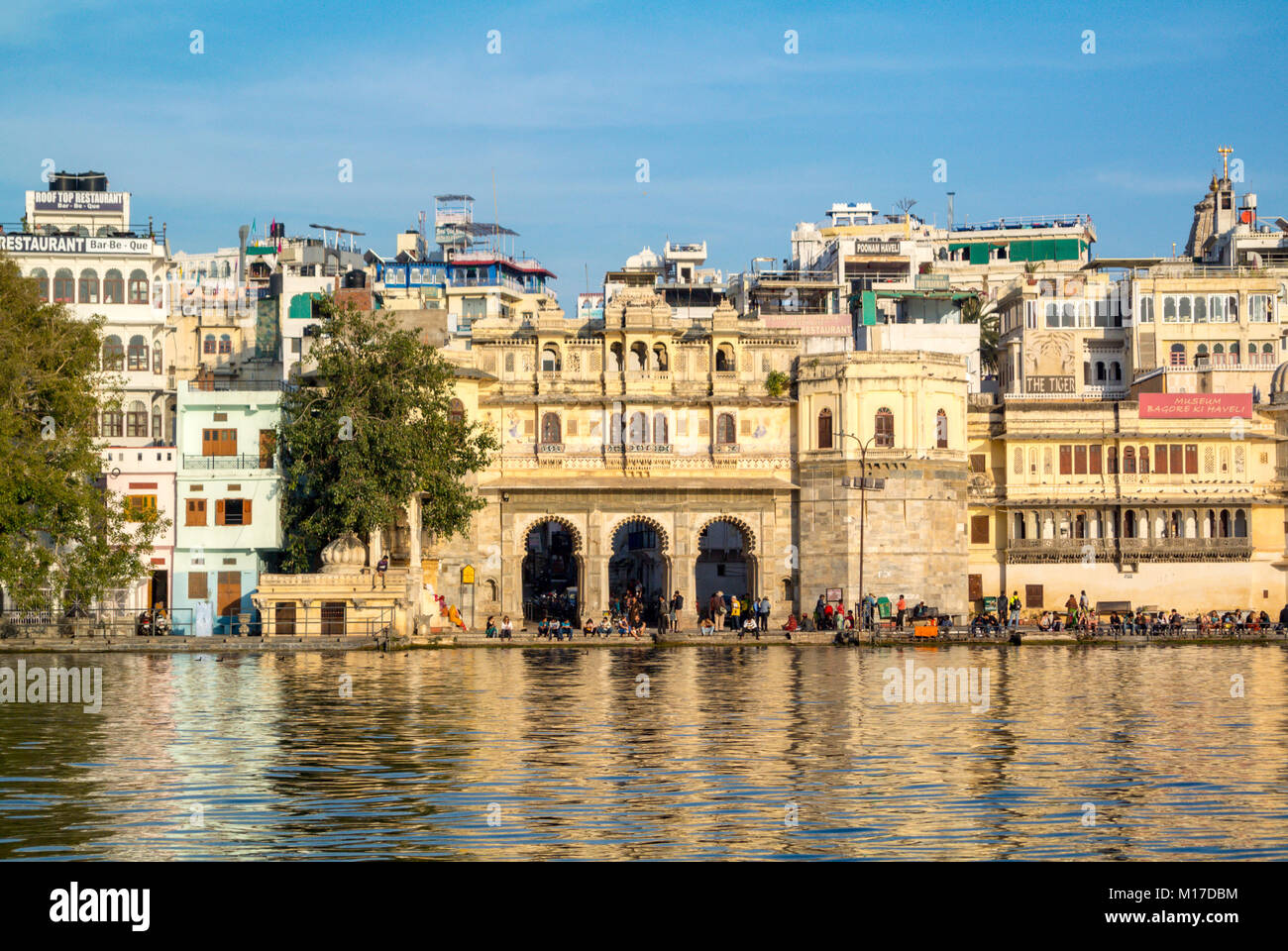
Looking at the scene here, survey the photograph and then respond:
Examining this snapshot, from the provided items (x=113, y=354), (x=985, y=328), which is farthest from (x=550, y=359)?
(x=985, y=328)

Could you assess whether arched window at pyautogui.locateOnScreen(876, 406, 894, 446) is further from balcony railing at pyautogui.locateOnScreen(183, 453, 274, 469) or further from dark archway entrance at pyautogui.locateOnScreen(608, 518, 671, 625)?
balcony railing at pyautogui.locateOnScreen(183, 453, 274, 469)

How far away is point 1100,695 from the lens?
120ft

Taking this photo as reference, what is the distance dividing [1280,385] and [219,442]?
139 feet

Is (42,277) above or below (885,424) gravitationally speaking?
above

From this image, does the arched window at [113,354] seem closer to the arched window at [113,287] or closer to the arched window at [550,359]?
the arched window at [113,287]

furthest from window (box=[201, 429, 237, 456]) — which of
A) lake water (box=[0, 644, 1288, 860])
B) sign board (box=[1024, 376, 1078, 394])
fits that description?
sign board (box=[1024, 376, 1078, 394])

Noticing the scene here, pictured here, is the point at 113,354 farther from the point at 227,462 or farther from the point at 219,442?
the point at 227,462

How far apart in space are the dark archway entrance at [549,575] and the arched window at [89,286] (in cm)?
2057

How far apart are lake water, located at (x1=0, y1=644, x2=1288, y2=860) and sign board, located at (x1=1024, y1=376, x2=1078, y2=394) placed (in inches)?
1340

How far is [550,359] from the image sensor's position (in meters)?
66.2

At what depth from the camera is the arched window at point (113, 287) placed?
63688 mm
